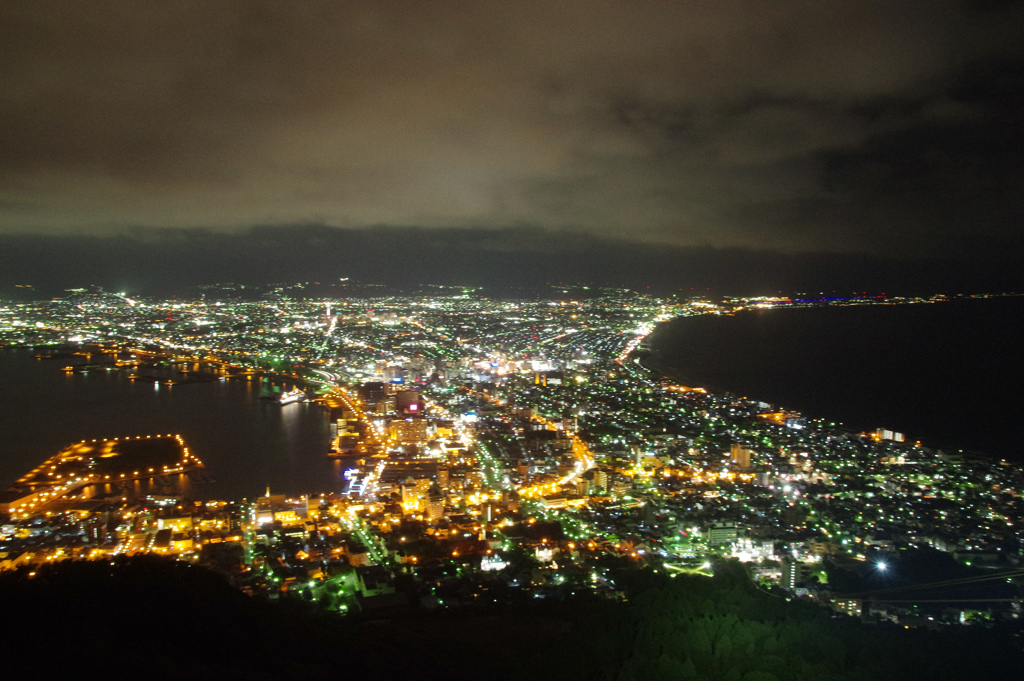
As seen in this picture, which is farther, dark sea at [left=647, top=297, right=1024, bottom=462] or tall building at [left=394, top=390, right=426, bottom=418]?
dark sea at [left=647, top=297, right=1024, bottom=462]

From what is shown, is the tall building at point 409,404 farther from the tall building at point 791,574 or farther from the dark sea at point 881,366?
the tall building at point 791,574

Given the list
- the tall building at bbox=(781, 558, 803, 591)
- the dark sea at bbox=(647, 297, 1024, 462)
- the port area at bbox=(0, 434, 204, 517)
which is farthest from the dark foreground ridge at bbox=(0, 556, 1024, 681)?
the dark sea at bbox=(647, 297, 1024, 462)

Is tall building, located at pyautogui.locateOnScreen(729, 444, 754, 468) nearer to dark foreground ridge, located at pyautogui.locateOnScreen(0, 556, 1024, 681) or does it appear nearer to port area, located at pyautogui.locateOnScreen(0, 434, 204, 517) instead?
dark foreground ridge, located at pyautogui.locateOnScreen(0, 556, 1024, 681)

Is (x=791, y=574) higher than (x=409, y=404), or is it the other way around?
(x=409, y=404)

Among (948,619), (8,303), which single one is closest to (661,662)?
(948,619)

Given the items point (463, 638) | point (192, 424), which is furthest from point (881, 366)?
point (463, 638)

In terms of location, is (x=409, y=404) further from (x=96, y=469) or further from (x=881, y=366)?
(x=881, y=366)
